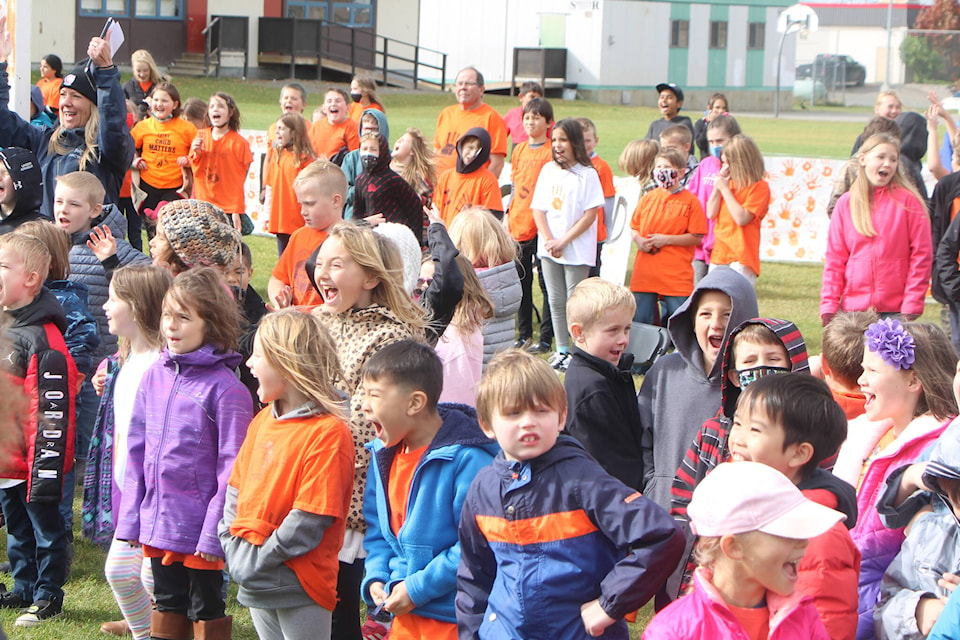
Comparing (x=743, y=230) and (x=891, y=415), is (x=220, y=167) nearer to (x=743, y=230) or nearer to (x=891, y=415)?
(x=743, y=230)

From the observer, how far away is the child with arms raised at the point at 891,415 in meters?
3.54

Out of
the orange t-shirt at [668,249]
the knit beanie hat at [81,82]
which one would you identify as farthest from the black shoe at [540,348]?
the knit beanie hat at [81,82]

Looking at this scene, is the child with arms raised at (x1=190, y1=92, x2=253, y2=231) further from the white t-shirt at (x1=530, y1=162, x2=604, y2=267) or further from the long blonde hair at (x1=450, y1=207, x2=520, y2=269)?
the long blonde hair at (x1=450, y1=207, x2=520, y2=269)

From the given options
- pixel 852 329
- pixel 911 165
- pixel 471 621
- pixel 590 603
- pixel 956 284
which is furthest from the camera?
pixel 911 165

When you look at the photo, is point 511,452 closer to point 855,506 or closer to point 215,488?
point 855,506

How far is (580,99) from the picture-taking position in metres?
47.8

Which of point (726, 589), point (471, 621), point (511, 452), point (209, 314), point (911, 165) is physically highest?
point (911, 165)

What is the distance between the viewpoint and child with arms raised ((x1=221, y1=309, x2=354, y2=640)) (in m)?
3.66

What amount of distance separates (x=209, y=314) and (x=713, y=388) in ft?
5.95

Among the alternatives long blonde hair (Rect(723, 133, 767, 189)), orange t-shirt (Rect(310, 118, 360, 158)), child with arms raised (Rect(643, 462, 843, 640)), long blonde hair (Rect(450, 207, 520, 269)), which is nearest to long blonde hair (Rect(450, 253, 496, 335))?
long blonde hair (Rect(450, 207, 520, 269))

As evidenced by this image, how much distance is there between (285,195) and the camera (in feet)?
32.6

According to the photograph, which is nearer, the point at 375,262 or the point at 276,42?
the point at 375,262

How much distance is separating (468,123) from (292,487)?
25.9ft

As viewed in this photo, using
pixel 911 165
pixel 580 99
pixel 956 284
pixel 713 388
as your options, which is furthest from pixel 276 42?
pixel 713 388
